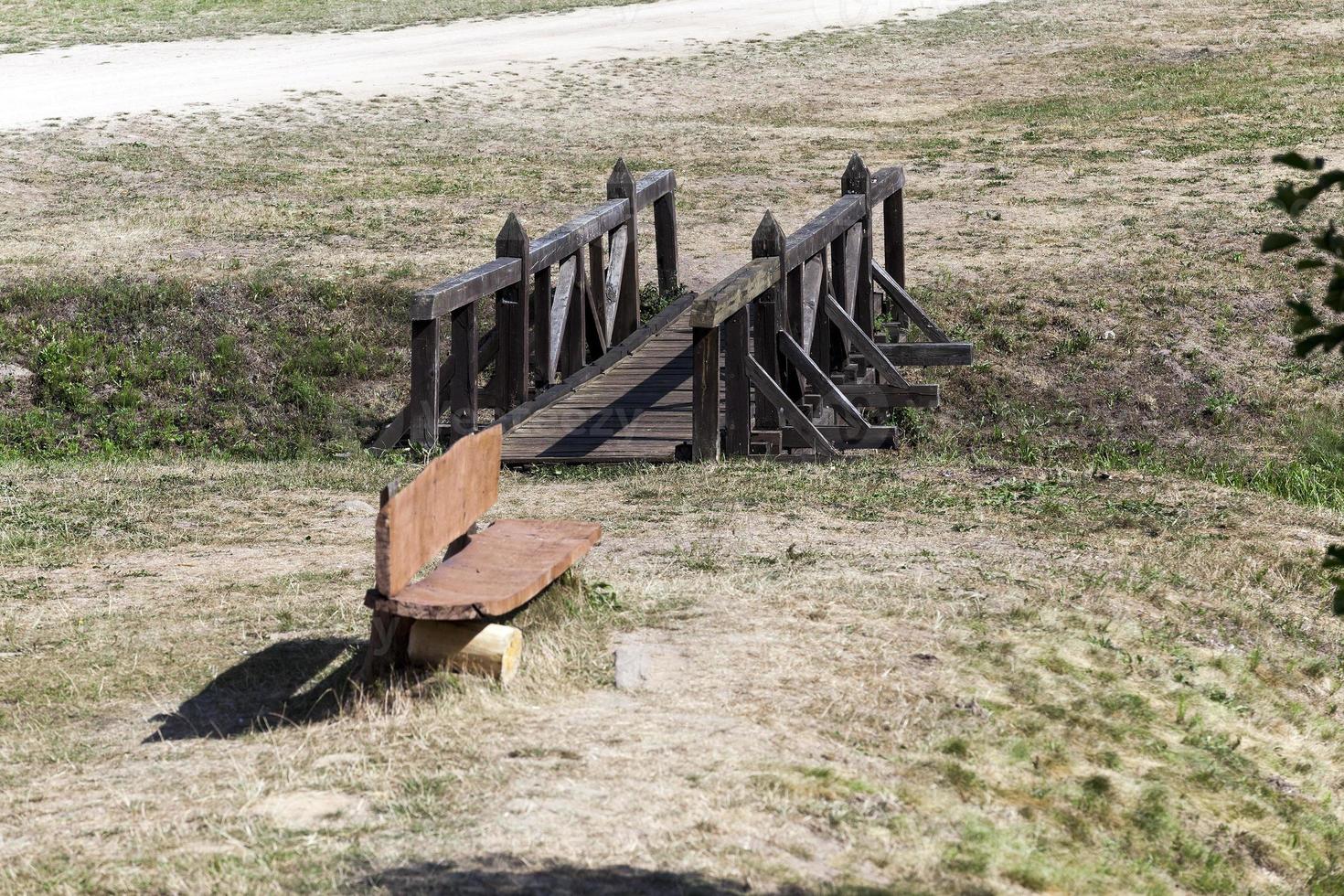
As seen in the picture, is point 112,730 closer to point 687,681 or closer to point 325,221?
point 687,681

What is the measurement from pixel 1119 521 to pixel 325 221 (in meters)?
10.8

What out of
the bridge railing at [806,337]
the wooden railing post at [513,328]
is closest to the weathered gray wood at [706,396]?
the bridge railing at [806,337]

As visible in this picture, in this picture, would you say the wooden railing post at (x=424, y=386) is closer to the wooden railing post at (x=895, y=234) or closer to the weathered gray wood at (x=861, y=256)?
the weathered gray wood at (x=861, y=256)

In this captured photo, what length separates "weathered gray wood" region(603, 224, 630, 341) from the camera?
13.5m

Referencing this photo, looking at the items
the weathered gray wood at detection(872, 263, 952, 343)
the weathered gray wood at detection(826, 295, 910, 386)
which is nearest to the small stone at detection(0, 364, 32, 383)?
the weathered gray wood at detection(826, 295, 910, 386)

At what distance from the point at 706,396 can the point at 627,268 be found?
4.00 metres

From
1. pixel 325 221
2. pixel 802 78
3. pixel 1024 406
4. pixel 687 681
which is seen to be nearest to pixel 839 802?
pixel 687 681

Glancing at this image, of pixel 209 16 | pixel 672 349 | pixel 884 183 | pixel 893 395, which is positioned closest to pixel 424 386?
pixel 672 349

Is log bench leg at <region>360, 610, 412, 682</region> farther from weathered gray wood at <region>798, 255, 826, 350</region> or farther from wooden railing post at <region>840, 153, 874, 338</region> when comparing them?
wooden railing post at <region>840, 153, 874, 338</region>

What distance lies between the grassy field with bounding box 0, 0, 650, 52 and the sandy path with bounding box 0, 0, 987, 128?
3.03 feet

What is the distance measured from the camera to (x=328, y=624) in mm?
6418

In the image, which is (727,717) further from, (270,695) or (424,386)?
(424,386)

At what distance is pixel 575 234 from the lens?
1242 cm

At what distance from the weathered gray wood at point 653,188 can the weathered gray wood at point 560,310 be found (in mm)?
1579
